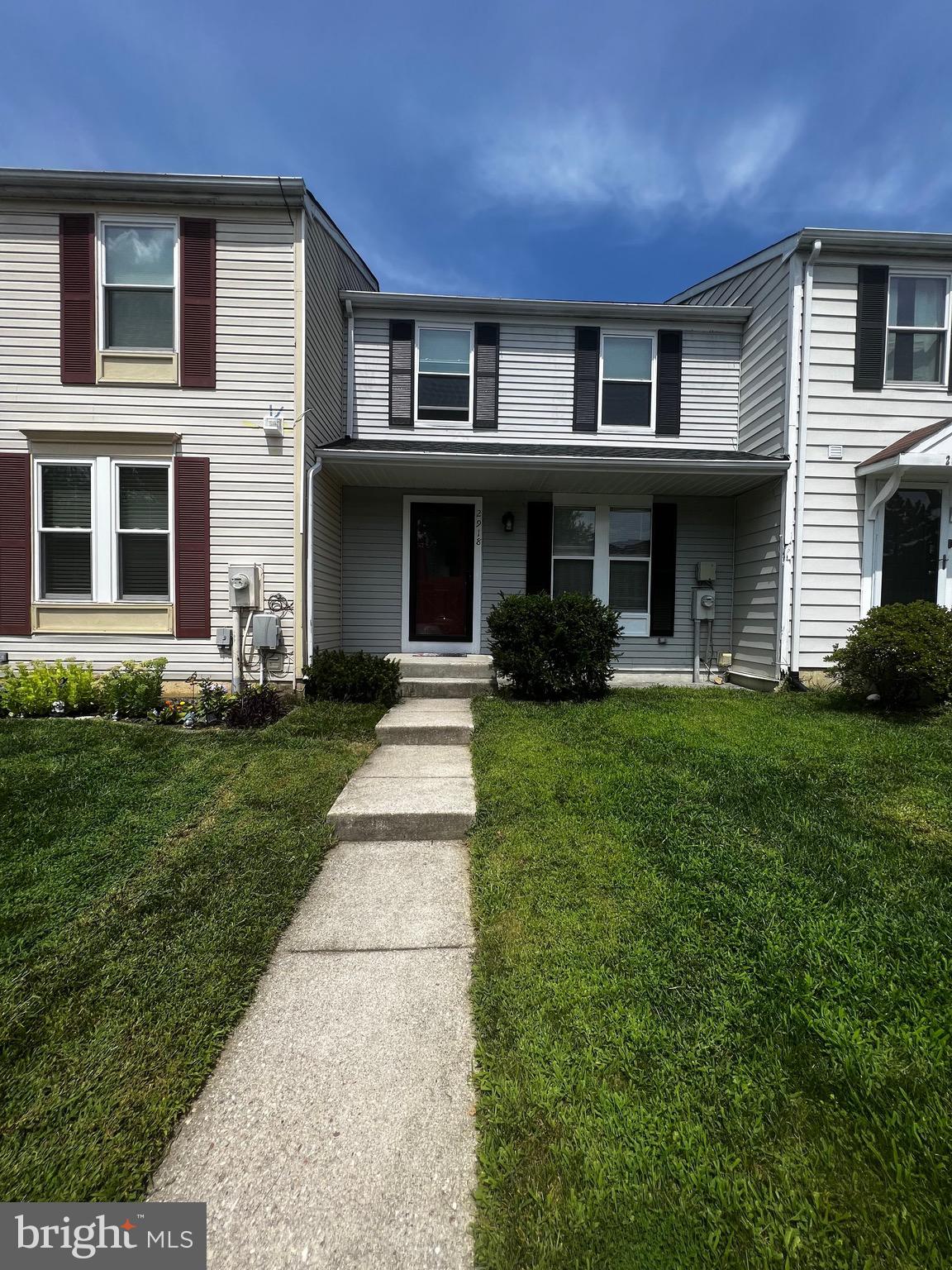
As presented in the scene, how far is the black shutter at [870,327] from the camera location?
23.1 ft

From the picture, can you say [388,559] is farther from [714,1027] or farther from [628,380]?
[714,1027]

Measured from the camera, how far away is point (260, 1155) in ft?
4.73

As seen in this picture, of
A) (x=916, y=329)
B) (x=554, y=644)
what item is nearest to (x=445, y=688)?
(x=554, y=644)

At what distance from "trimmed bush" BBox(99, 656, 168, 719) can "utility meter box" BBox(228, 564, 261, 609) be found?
116 centimetres

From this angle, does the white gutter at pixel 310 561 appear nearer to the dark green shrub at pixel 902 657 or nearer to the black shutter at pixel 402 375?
the black shutter at pixel 402 375

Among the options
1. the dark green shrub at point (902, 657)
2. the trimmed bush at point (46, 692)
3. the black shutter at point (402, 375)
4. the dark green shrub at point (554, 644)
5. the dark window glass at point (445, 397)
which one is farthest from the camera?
the dark window glass at point (445, 397)

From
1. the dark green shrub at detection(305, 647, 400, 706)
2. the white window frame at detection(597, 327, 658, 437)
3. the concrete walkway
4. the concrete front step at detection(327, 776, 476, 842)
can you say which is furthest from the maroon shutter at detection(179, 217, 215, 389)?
the concrete walkway

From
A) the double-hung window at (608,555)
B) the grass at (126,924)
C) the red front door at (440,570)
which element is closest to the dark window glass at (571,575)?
the double-hung window at (608,555)

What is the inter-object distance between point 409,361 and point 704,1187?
28.2 ft

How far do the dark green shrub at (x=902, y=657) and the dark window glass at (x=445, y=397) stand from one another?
18.6 feet

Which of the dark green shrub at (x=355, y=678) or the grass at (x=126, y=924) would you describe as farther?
the dark green shrub at (x=355, y=678)

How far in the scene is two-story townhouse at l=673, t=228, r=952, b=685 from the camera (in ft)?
23.1

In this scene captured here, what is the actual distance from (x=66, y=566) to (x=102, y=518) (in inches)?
28.1

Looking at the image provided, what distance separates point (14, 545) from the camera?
659 cm
